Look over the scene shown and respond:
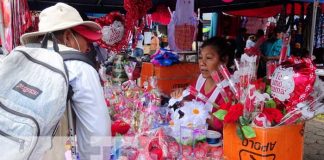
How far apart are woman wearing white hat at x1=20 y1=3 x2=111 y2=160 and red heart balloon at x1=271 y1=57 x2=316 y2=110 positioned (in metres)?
0.82

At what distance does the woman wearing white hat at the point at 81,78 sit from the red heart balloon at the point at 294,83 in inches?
32.2

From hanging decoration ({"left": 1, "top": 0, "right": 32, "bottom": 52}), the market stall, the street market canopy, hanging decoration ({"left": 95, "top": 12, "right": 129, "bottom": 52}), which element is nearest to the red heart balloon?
the market stall

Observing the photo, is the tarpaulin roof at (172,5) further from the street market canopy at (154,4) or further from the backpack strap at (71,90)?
the backpack strap at (71,90)

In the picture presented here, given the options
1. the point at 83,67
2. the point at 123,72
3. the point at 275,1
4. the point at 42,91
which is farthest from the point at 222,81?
the point at 275,1

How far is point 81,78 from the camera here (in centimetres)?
120

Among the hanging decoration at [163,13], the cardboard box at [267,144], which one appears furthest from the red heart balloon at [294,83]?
the hanging decoration at [163,13]

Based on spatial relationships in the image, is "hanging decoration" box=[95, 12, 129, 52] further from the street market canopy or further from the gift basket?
the gift basket

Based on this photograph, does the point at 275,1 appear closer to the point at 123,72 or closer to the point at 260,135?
the point at 123,72

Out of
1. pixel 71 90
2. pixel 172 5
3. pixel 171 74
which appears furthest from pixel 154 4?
pixel 71 90

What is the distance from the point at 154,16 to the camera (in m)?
5.22

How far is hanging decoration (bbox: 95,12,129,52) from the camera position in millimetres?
3705

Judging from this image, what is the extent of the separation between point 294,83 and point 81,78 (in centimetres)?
95

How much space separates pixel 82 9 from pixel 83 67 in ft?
12.9

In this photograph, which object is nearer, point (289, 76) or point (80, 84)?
point (80, 84)
